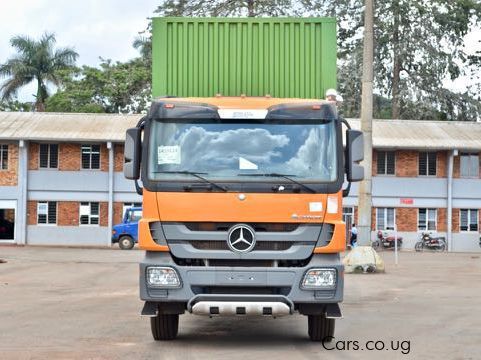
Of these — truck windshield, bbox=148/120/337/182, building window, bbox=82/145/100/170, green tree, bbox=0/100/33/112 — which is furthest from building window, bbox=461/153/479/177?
truck windshield, bbox=148/120/337/182

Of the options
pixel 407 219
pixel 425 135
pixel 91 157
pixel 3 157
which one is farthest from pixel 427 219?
pixel 3 157

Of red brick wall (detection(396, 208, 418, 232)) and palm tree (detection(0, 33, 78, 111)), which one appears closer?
red brick wall (detection(396, 208, 418, 232))

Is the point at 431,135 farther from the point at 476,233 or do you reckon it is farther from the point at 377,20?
the point at 377,20

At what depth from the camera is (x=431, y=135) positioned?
5000cm

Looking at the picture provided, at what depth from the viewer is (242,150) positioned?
A: 35.0 ft

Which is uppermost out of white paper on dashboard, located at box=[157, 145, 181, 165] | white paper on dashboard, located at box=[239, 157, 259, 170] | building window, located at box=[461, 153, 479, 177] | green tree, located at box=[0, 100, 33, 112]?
green tree, located at box=[0, 100, 33, 112]

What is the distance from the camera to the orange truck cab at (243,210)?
10.4 m

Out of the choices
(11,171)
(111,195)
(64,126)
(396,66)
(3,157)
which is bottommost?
(111,195)

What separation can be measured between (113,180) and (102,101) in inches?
525

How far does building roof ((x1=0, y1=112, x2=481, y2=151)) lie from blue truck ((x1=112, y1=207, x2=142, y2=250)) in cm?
529

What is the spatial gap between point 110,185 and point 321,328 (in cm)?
3816

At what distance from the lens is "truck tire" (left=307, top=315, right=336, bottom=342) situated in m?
11.7

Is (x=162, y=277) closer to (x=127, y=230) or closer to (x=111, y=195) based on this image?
(x=127, y=230)

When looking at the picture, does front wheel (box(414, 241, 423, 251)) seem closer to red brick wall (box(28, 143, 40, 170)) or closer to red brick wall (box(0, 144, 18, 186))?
red brick wall (box(28, 143, 40, 170))
